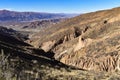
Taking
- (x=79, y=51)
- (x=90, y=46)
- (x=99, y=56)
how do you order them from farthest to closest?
(x=79, y=51)
(x=90, y=46)
(x=99, y=56)

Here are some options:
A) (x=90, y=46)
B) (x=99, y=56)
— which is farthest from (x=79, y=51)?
(x=99, y=56)

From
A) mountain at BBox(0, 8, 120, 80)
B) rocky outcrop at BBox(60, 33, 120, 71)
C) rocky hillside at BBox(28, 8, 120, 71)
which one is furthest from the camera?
rocky hillside at BBox(28, 8, 120, 71)

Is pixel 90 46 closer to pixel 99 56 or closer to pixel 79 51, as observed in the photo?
pixel 79 51

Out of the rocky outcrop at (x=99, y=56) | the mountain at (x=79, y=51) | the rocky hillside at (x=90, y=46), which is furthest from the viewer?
the rocky hillside at (x=90, y=46)

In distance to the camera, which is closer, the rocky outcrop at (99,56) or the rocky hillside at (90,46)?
the rocky outcrop at (99,56)

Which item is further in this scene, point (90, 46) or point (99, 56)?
point (90, 46)

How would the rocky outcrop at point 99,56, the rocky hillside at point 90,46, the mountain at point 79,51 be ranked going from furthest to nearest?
the rocky hillside at point 90,46 < the rocky outcrop at point 99,56 < the mountain at point 79,51

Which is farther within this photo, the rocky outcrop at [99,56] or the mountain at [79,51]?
the rocky outcrop at [99,56]

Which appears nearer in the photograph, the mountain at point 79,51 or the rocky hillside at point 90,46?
the mountain at point 79,51

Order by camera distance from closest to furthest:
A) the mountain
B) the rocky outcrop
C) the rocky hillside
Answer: the mountain → the rocky outcrop → the rocky hillside

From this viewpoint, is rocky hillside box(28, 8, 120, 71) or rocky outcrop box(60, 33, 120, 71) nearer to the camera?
rocky outcrop box(60, 33, 120, 71)

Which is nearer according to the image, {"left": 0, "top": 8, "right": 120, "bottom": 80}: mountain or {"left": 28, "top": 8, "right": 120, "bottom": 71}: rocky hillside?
{"left": 0, "top": 8, "right": 120, "bottom": 80}: mountain
